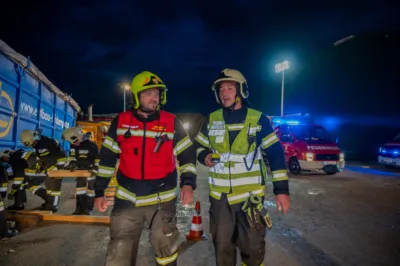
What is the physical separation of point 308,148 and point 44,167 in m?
9.44

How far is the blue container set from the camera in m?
7.19

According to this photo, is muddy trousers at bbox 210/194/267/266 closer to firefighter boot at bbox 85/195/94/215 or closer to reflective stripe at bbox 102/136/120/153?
reflective stripe at bbox 102/136/120/153

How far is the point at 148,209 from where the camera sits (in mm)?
2422

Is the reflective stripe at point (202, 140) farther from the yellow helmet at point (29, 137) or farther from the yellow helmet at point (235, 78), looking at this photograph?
the yellow helmet at point (29, 137)

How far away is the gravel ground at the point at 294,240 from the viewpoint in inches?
→ 133

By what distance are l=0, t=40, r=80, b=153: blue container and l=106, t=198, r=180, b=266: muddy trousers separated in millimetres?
6622

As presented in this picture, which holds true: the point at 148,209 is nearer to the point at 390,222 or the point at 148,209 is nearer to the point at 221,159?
the point at 221,159

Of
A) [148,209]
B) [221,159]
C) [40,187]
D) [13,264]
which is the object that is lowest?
[13,264]

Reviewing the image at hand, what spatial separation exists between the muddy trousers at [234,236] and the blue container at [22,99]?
7177 mm

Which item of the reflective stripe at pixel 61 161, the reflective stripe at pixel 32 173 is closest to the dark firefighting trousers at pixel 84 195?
the reflective stripe at pixel 61 161

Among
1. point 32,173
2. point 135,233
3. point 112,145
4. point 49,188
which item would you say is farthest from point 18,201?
point 135,233

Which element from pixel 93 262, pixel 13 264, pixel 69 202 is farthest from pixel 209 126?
pixel 69 202

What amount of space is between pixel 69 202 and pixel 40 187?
1.05 metres

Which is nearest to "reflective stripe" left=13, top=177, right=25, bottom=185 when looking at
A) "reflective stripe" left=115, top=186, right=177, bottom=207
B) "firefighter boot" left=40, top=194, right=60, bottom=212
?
"firefighter boot" left=40, top=194, right=60, bottom=212
